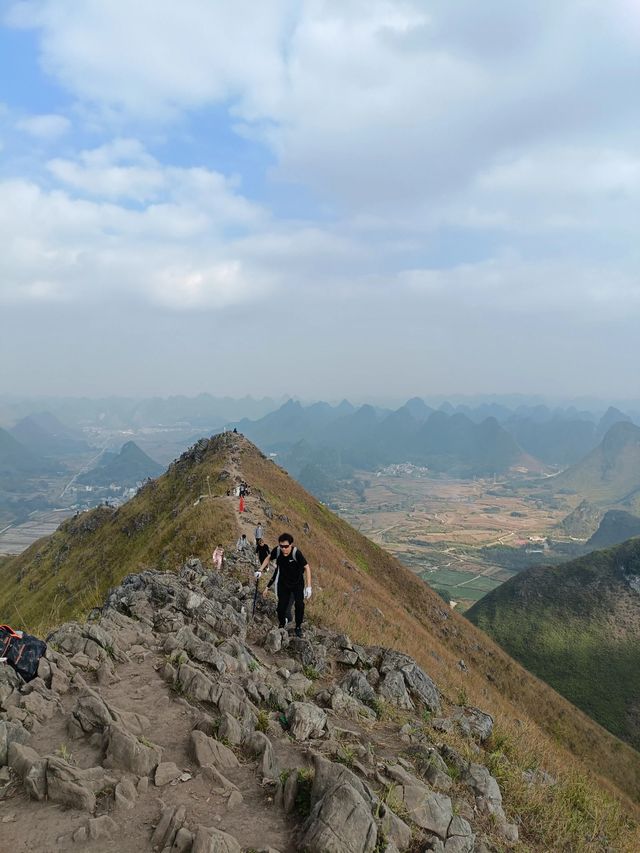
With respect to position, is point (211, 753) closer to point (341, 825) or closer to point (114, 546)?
point (341, 825)

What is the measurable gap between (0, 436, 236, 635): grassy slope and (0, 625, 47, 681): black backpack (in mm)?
17676

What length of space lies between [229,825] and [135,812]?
133 centimetres

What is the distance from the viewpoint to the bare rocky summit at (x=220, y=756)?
6.44 m

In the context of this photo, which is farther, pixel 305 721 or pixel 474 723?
pixel 474 723

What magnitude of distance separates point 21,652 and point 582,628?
11463 centimetres

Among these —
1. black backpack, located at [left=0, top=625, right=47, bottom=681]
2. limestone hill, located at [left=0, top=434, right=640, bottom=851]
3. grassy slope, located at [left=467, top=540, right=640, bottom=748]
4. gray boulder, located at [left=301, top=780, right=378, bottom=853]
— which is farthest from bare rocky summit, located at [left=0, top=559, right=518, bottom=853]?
grassy slope, located at [left=467, top=540, right=640, bottom=748]

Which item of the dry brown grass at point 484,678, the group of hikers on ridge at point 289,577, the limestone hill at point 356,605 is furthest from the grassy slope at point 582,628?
the group of hikers on ridge at point 289,577

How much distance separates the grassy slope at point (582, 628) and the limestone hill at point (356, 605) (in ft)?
100

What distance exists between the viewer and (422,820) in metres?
7.54

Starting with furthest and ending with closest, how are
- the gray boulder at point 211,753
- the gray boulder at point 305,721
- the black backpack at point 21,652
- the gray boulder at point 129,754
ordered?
1. the black backpack at point 21,652
2. the gray boulder at point 305,721
3. the gray boulder at point 211,753
4. the gray boulder at point 129,754

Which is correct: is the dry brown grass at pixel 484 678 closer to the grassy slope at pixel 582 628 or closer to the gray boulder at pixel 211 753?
the gray boulder at pixel 211 753

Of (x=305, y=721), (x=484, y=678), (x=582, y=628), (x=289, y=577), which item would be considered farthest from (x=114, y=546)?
(x=582, y=628)

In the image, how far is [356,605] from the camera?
2802 centimetres

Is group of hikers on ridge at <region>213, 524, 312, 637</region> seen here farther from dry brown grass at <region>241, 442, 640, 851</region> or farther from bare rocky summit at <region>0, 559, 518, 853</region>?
dry brown grass at <region>241, 442, 640, 851</region>
